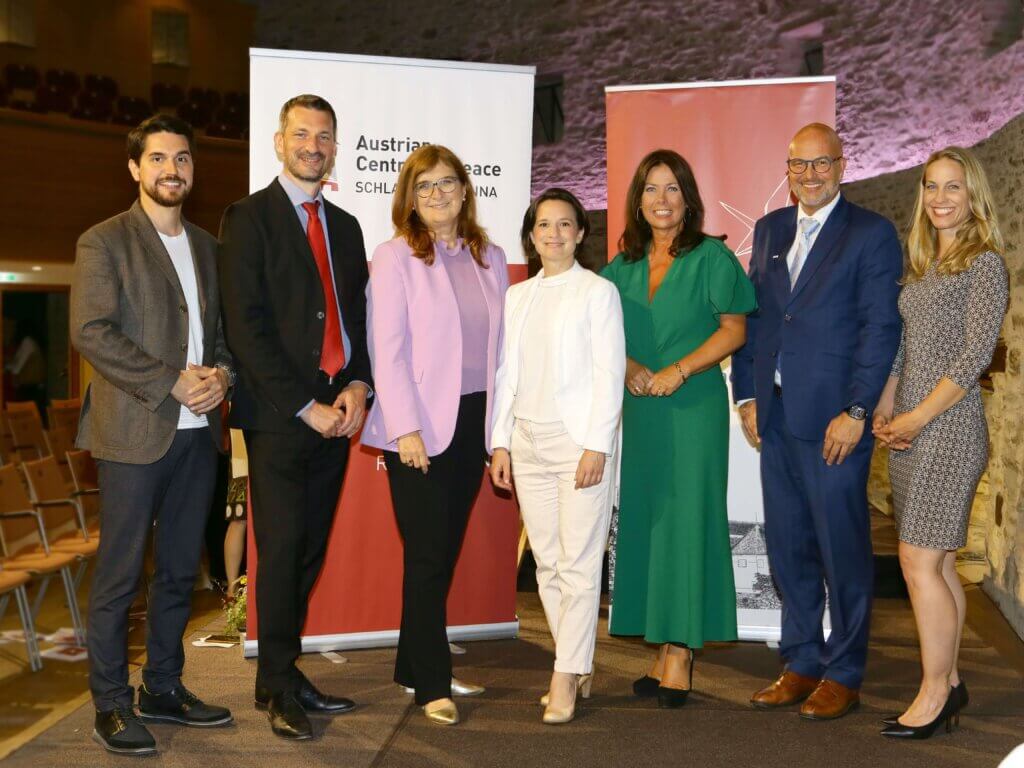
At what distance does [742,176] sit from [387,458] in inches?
79.4

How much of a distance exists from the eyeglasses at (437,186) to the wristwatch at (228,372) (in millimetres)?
790

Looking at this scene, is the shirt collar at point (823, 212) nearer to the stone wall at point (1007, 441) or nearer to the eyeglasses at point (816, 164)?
the eyeglasses at point (816, 164)

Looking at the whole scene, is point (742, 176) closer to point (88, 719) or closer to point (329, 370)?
point (329, 370)

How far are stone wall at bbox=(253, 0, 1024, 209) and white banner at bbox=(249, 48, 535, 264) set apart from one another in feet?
10.3

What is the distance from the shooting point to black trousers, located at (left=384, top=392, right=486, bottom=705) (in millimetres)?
3219

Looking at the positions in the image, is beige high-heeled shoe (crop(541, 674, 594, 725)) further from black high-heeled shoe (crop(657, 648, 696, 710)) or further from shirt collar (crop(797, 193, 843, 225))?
shirt collar (crop(797, 193, 843, 225))

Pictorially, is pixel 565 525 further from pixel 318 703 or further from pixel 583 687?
pixel 318 703

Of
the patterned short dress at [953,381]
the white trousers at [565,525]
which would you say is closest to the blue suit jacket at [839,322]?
the patterned short dress at [953,381]

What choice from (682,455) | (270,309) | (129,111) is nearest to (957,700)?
(682,455)

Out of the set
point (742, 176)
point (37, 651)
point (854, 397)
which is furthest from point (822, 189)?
point (37, 651)

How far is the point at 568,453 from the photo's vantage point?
126 inches

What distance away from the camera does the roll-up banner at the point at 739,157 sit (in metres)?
4.28

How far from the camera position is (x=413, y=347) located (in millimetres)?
3219

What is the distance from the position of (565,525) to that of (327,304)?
0.99m
